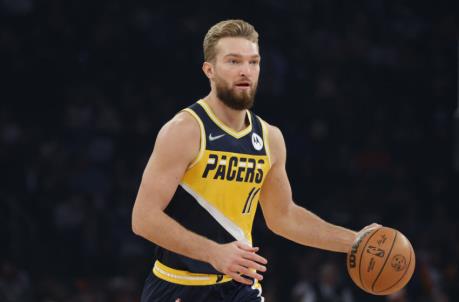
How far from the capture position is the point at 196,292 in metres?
4.16

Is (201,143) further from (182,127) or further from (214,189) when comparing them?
(214,189)

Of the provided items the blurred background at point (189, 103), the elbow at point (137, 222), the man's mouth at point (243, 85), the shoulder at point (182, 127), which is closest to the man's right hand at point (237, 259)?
the elbow at point (137, 222)

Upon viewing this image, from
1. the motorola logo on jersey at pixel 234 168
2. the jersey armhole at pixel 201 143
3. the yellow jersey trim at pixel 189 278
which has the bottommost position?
the yellow jersey trim at pixel 189 278

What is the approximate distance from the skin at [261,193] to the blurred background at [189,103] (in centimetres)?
→ 485

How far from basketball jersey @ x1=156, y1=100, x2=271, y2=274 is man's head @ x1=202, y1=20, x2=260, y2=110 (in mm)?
148

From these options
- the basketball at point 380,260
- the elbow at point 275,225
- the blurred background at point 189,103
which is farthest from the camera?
the blurred background at point 189,103

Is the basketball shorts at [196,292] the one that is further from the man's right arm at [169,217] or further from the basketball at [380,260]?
the basketball at [380,260]

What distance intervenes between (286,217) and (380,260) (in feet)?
1.87

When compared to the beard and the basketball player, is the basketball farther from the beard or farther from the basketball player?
the beard

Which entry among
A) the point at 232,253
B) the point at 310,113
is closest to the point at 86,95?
the point at 310,113

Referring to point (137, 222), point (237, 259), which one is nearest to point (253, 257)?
point (237, 259)

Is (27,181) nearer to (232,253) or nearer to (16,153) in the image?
(16,153)

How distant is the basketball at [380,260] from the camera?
4.25 meters

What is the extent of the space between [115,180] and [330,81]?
11.4 feet
